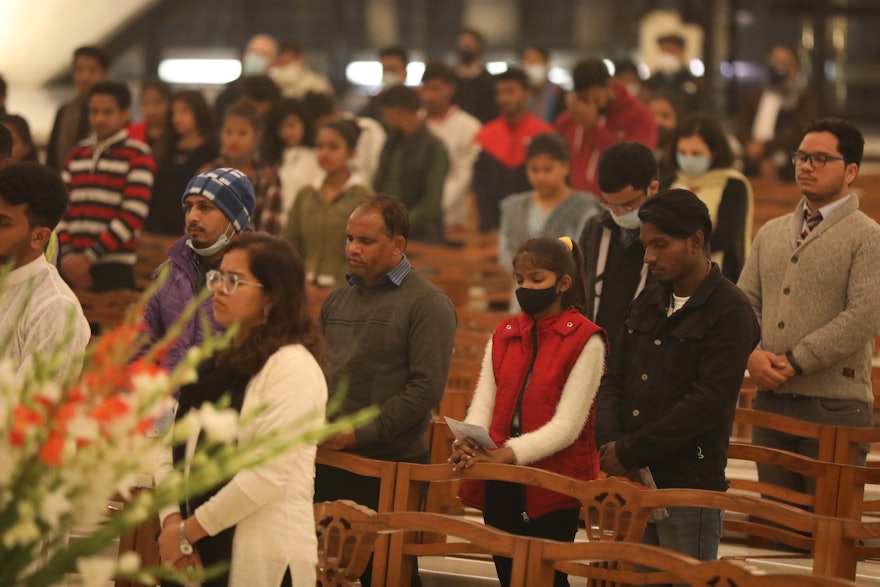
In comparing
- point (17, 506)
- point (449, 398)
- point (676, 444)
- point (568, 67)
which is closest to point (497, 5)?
point (568, 67)

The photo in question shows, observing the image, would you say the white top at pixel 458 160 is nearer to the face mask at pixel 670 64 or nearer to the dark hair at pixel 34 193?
→ the face mask at pixel 670 64

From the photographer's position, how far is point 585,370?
3783 millimetres

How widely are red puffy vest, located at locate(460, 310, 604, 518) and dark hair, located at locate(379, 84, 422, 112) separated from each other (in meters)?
3.88

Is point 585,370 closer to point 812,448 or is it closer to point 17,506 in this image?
point 812,448

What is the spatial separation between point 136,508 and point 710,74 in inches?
423

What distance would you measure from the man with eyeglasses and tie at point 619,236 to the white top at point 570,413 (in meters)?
0.68

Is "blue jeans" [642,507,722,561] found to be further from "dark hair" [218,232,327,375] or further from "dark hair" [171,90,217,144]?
"dark hair" [171,90,217,144]

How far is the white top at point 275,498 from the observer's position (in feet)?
10.00

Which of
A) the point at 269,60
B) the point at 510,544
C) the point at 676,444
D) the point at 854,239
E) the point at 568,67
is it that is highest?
the point at 568,67

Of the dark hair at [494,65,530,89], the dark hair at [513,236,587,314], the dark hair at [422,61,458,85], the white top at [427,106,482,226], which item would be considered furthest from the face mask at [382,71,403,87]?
the dark hair at [513,236,587,314]

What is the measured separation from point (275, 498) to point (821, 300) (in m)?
2.05

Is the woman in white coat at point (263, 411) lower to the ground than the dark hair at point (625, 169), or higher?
lower

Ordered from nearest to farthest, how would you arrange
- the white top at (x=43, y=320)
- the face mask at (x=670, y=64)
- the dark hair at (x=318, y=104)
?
the white top at (x=43, y=320) < the dark hair at (x=318, y=104) < the face mask at (x=670, y=64)

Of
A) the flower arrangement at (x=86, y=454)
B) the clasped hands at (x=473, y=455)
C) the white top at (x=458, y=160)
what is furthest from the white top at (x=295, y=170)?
the flower arrangement at (x=86, y=454)
